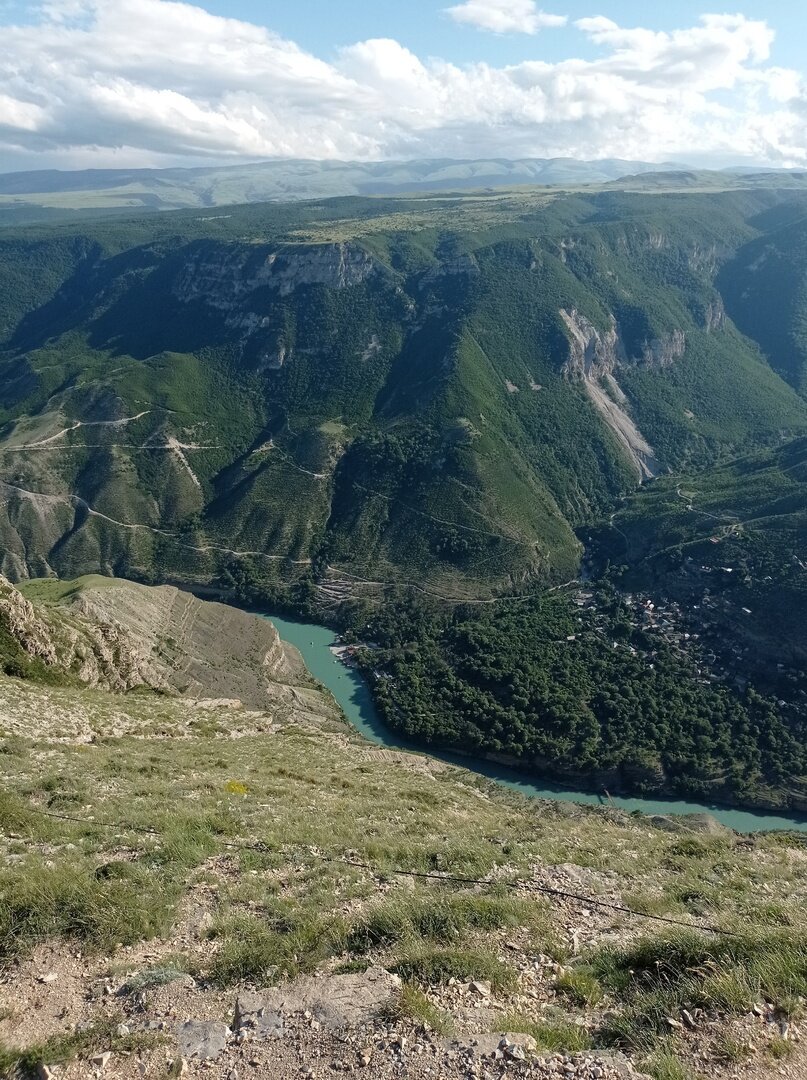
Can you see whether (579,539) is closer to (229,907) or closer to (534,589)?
(534,589)

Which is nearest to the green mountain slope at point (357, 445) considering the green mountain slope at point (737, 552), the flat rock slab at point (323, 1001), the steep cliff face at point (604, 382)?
the steep cliff face at point (604, 382)

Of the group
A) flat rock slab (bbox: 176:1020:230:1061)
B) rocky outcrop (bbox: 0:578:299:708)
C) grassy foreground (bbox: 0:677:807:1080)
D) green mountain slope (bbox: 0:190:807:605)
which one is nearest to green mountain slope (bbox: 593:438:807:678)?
green mountain slope (bbox: 0:190:807:605)

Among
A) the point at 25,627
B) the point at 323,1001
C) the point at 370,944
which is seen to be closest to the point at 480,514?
the point at 25,627

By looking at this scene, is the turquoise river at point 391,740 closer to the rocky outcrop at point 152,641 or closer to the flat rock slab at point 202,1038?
the rocky outcrop at point 152,641

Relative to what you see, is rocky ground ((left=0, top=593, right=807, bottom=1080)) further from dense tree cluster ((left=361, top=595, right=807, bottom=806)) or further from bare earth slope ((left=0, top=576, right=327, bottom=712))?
dense tree cluster ((left=361, top=595, right=807, bottom=806))

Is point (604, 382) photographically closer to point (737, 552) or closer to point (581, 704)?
point (737, 552)

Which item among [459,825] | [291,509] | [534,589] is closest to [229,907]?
[459,825]
